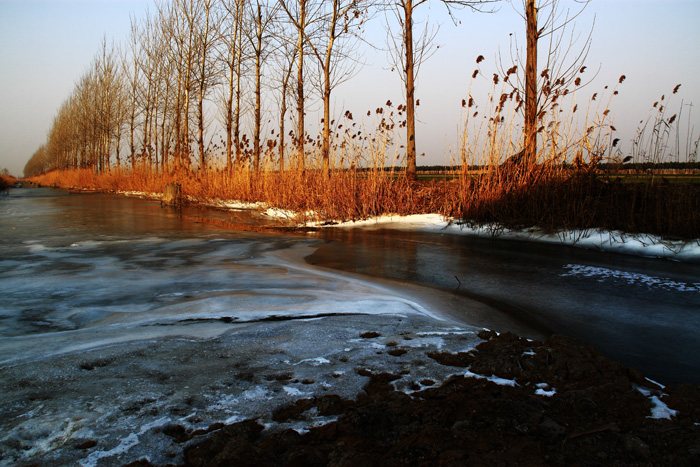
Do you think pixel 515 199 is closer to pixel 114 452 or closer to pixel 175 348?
pixel 175 348

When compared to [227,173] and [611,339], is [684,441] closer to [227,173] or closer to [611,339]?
[611,339]

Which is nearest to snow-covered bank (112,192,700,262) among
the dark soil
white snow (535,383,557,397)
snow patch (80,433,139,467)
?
the dark soil

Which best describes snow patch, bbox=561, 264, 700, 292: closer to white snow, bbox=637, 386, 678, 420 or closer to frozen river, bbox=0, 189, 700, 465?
frozen river, bbox=0, 189, 700, 465

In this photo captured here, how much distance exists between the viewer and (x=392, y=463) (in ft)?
3.24

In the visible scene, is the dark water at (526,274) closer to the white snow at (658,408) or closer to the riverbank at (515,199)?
the white snow at (658,408)

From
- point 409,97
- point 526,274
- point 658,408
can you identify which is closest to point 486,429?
point 658,408

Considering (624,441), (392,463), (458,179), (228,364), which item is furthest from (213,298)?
(458,179)

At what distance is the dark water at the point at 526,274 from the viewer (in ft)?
6.97

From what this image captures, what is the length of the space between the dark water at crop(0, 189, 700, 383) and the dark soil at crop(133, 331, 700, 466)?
0.61 meters

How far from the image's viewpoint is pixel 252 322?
2121 mm

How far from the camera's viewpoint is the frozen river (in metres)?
1.23

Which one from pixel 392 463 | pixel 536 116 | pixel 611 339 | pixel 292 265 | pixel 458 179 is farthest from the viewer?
pixel 458 179

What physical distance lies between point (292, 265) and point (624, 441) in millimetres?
2962

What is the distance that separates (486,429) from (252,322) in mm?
1324
